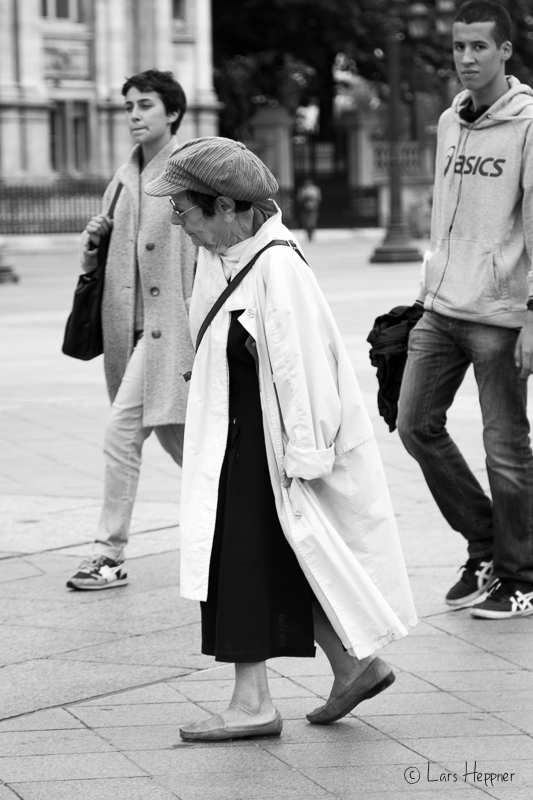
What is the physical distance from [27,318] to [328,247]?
19.6 metres

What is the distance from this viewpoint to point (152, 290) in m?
5.31

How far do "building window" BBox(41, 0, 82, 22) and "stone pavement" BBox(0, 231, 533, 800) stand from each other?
104ft

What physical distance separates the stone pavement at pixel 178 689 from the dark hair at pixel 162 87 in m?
1.83

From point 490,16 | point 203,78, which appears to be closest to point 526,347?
point 490,16

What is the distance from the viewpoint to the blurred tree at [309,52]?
42.8 m

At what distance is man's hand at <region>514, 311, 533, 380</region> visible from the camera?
451cm

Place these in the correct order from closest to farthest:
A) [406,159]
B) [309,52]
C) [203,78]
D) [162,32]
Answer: [162,32] → [203,78] → [406,159] → [309,52]

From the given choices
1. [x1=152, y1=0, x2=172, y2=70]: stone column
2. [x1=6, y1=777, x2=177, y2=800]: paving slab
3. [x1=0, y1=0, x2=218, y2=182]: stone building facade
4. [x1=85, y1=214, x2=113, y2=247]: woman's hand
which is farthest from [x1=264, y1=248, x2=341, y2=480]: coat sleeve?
[x1=152, y1=0, x2=172, y2=70]: stone column

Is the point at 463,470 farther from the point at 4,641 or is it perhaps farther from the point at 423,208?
the point at 423,208

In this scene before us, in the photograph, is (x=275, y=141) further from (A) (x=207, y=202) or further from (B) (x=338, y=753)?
(B) (x=338, y=753)

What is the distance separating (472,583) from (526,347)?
99 centimetres

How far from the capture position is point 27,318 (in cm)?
1565

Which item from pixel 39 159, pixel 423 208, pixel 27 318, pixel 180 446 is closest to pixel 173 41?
pixel 39 159

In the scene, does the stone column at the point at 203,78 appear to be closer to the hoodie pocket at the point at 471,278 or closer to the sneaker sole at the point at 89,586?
the sneaker sole at the point at 89,586
